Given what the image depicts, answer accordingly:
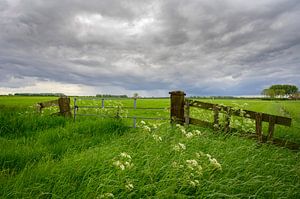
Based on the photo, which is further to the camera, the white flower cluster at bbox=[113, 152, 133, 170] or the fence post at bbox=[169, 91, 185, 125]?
the fence post at bbox=[169, 91, 185, 125]

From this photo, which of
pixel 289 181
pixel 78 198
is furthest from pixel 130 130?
pixel 78 198

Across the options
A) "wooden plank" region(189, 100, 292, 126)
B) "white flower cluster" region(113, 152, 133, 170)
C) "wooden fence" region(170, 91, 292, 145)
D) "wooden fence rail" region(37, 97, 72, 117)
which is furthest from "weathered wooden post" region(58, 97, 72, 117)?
"white flower cluster" region(113, 152, 133, 170)

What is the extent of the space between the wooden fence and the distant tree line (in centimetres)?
13320

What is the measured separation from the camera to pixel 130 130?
10258mm

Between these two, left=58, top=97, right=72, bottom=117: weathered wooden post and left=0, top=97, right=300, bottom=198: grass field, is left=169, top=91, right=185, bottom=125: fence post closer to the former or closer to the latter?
left=0, top=97, right=300, bottom=198: grass field

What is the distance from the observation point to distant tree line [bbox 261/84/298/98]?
13062cm

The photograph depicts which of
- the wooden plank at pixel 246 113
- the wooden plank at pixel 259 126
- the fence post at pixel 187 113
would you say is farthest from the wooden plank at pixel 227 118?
the fence post at pixel 187 113

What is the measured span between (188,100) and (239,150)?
374 cm

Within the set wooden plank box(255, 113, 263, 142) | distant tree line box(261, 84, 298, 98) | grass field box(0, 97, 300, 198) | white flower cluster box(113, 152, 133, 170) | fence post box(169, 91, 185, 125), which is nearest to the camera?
white flower cluster box(113, 152, 133, 170)

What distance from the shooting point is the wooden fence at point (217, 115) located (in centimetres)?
866

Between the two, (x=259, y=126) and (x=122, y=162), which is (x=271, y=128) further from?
(x=122, y=162)

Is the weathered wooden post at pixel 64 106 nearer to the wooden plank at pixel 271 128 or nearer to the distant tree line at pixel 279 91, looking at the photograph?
the wooden plank at pixel 271 128

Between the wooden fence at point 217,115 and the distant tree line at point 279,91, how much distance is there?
437 feet

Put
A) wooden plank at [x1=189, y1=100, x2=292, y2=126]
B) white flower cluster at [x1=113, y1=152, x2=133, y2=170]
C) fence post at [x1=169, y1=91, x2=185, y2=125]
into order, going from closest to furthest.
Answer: white flower cluster at [x1=113, y1=152, x2=133, y2=170]
wooden plank at [x1=189, y1=100, x2=292, y2=126]
fence post at [x1=169, y1=91, x2=185, y2=125]
